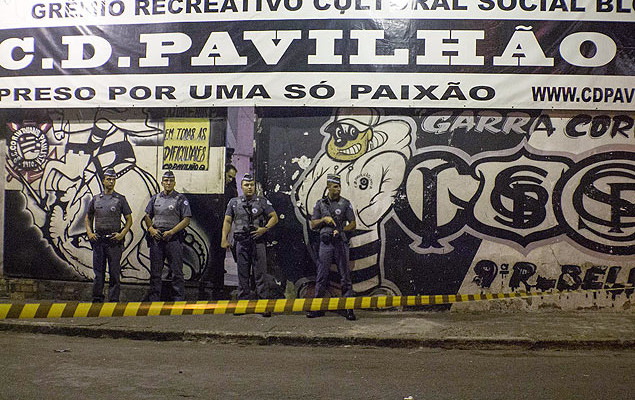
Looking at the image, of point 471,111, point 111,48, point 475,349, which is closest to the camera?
point 475,349

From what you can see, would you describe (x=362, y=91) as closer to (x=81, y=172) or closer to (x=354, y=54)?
(x=354, y=54)

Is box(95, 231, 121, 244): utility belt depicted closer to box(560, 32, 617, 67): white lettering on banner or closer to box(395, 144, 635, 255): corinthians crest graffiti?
box(395, 144, 635, 255): corinthians crest graffiti

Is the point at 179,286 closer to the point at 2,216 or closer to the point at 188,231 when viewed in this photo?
the point at 188,231

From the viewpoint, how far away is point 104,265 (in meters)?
9.70

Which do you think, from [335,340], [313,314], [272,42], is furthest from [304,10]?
[335,340]

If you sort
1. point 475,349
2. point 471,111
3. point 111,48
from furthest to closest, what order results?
point 111,48
point 471,111
point 475,349

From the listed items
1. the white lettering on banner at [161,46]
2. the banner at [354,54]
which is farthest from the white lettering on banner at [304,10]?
the white lettering on banner at [161,46]

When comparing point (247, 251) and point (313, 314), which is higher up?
point (247, 251)

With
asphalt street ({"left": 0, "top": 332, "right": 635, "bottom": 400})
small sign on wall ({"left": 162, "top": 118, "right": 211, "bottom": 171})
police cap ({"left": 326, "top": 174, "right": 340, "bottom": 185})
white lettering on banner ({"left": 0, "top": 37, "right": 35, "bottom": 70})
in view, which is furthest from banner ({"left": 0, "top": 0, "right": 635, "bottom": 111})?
asphalt street ({"left": 0, "top": 332, "right": 635, "bottom": 400})

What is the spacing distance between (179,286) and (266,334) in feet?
8.11

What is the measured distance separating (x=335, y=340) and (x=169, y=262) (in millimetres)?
3345

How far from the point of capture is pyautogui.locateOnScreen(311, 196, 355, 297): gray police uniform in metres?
9.16

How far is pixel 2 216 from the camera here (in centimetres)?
1088

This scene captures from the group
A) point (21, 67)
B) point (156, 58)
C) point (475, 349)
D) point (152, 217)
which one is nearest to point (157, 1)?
point (156, 58)
